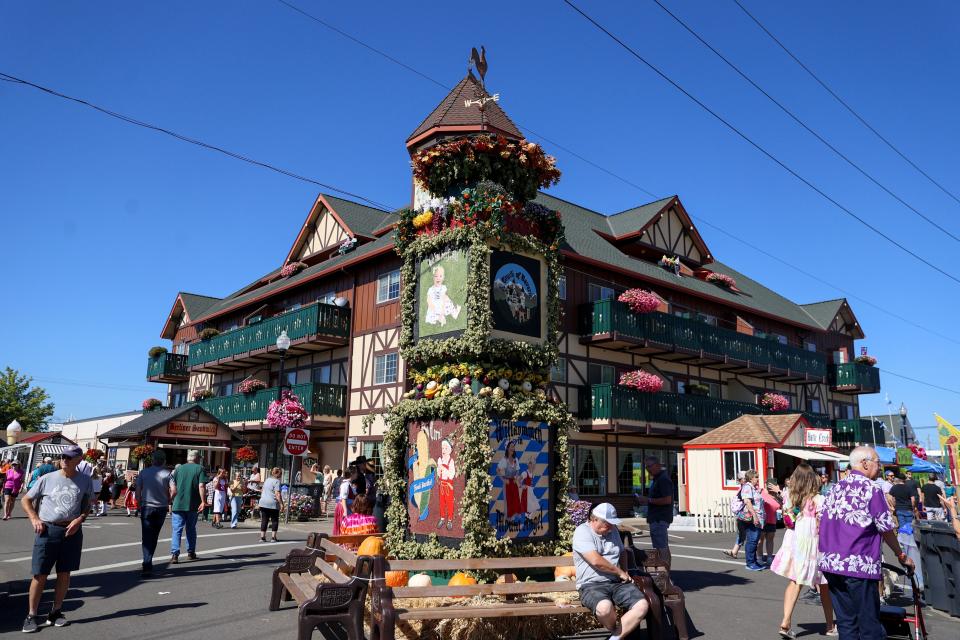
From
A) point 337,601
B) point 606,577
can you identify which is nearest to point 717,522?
point 606,577

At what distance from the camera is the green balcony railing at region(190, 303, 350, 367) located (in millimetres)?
26203

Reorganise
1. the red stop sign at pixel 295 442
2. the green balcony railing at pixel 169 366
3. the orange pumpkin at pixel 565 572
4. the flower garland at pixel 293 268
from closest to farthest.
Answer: the orange pumpkin at pixel 565 572 < the red stop sign at pixel 295 442 < the flower garland at pixel 293 268 < the green balcony railing at pixel 169 366

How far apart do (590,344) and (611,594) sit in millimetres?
19305

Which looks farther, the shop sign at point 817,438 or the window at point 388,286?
the window at point 388,286

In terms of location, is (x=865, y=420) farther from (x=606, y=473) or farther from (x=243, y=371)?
(x=243, y=371)

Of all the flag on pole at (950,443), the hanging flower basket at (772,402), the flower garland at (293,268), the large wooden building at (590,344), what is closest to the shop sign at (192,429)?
the large wooden building at (590,344)

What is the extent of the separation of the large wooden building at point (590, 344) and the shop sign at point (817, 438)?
156 inches

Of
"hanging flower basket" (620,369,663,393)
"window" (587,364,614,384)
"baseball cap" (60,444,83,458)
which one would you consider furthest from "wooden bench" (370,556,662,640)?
"window" (587,364,614,384)

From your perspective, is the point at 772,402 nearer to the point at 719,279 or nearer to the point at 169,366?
the point at 719,279

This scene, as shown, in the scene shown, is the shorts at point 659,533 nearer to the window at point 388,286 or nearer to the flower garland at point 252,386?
the window at point 388,286

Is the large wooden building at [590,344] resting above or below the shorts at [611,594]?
A: above

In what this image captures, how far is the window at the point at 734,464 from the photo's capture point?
22.7 metres

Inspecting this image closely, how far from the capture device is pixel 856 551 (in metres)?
5.62

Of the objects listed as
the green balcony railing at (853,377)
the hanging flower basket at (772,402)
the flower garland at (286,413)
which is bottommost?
the flower garland at (286,413)
